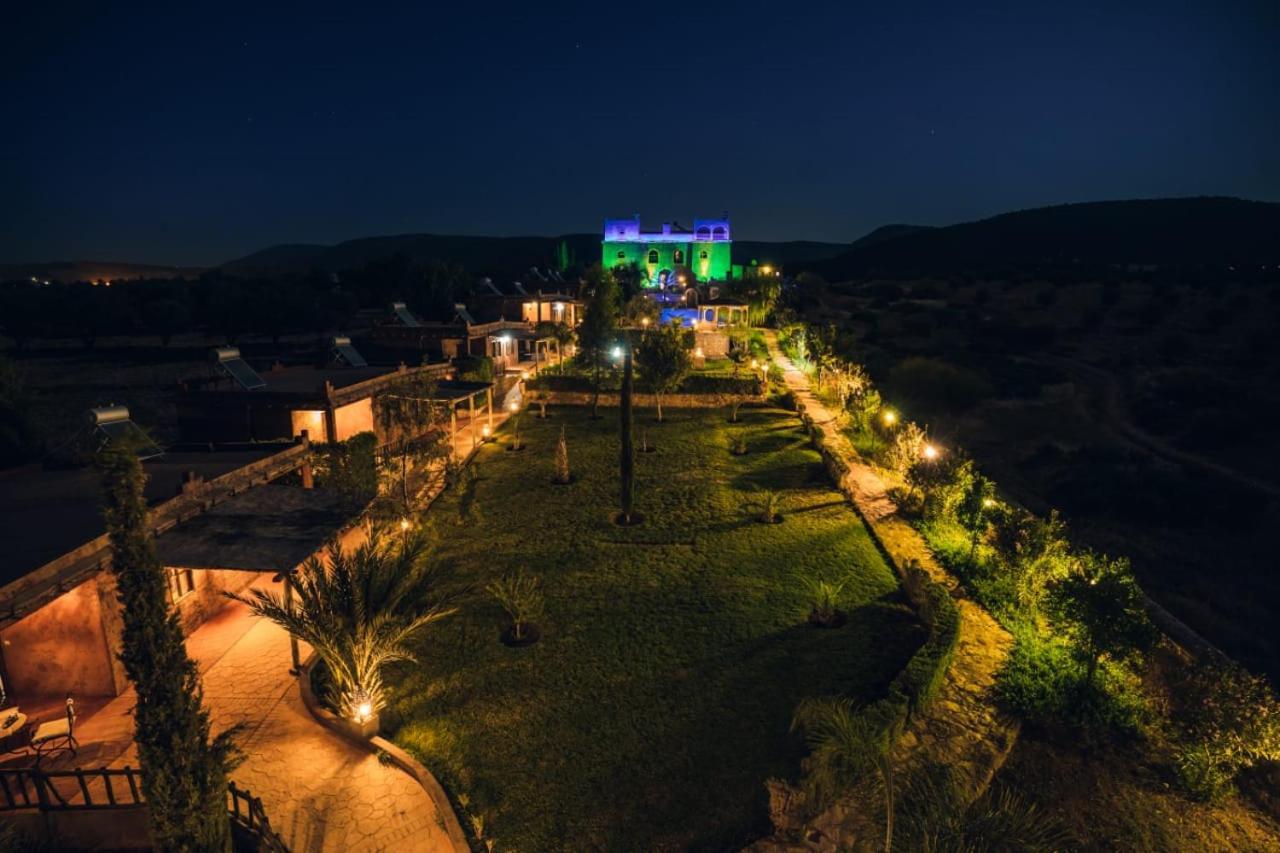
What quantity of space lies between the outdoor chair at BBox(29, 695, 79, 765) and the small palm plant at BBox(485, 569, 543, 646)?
7.11 m

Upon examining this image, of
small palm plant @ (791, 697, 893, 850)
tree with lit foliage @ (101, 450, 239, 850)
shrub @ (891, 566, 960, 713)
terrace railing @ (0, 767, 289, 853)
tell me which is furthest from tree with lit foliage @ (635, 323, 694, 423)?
tree with lit foliage @ (101, 450, 239, 850)

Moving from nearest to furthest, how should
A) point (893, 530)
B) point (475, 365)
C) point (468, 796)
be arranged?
1. point (468, 796)
2. point (893, 530)
3. point (475, 365)

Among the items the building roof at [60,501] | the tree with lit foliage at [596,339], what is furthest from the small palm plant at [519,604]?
the tree with lit foliage at [596,339]

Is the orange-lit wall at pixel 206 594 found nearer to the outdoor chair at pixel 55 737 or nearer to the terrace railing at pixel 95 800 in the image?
the outdoor chair at pixel 55 737

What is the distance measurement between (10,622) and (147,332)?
75677 mm

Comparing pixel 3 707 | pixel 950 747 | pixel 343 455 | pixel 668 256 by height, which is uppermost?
pixel 668 256

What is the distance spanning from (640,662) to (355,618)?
5.40 meters

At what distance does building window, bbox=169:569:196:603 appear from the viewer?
13.4 m

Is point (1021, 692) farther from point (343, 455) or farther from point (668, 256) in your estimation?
point (668, 256)

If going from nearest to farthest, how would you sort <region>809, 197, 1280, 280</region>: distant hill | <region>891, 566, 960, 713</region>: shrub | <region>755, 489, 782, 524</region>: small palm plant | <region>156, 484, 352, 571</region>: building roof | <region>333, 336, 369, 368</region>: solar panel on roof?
<region>891, 566, 960, 713</region>: shrub, <region>156, 484, 352, 571</region>: building roof, <region>755, 489, 782, 524</region>: small palm plant, <region>333, 336, 369, 368</region>: solar panel on roof, <region>809, 197, 1280, 280</region>: distant hill

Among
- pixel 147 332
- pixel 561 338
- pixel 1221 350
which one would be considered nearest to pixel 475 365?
pixel 561 338

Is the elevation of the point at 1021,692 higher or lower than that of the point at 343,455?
lower

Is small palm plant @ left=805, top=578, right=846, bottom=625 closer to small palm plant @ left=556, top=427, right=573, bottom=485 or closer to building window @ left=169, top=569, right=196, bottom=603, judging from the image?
small palm plant @ left=556, top=427, right=573, bottom=485

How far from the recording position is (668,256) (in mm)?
101938
